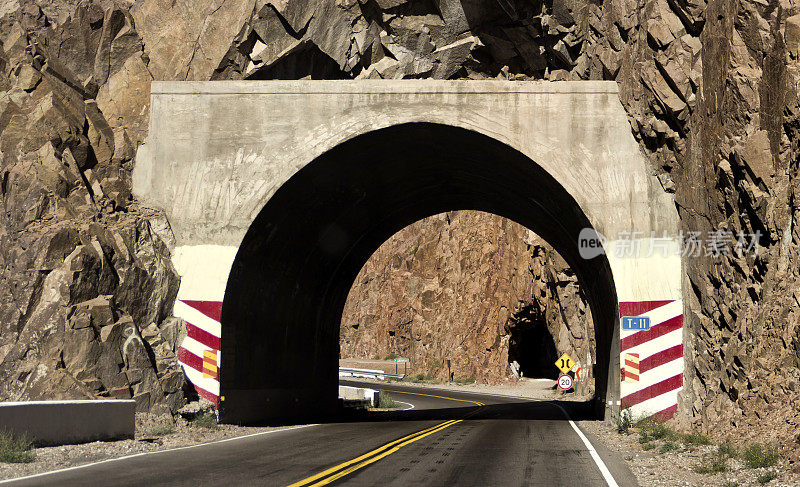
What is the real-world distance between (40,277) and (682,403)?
1464 cm

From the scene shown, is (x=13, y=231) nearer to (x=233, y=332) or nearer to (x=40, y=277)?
(x=40, y=277)

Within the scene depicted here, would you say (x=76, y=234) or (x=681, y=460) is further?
(x=76, y=234)

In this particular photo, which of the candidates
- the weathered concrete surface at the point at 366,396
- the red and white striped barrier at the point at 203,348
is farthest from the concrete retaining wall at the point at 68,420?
the weathered concrete surface at the point at 366,396

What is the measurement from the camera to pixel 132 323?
18.1m

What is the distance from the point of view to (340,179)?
850 inches

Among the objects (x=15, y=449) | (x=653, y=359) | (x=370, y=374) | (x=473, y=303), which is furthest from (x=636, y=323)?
(x=370, y=374)

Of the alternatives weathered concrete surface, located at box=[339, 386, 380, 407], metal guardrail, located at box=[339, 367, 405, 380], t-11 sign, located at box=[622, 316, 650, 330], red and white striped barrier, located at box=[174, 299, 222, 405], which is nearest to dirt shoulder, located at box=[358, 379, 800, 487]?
t-11 sign, located at box=[622, 316, 650, 330]

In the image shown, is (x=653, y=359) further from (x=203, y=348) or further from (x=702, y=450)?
(x=203, y=348)

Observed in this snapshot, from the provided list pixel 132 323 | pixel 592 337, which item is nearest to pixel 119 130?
pixel 132 323

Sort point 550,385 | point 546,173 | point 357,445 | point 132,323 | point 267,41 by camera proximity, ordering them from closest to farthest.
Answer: point 357,445 → point 132,323 → point 546,173 → point 267,41 → point 550,385

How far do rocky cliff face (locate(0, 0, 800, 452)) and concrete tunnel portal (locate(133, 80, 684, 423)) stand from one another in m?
0.71

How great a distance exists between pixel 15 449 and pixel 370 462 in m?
5.00

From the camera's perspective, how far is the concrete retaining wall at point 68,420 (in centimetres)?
1198

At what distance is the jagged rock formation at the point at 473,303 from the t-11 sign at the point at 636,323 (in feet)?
81.9
